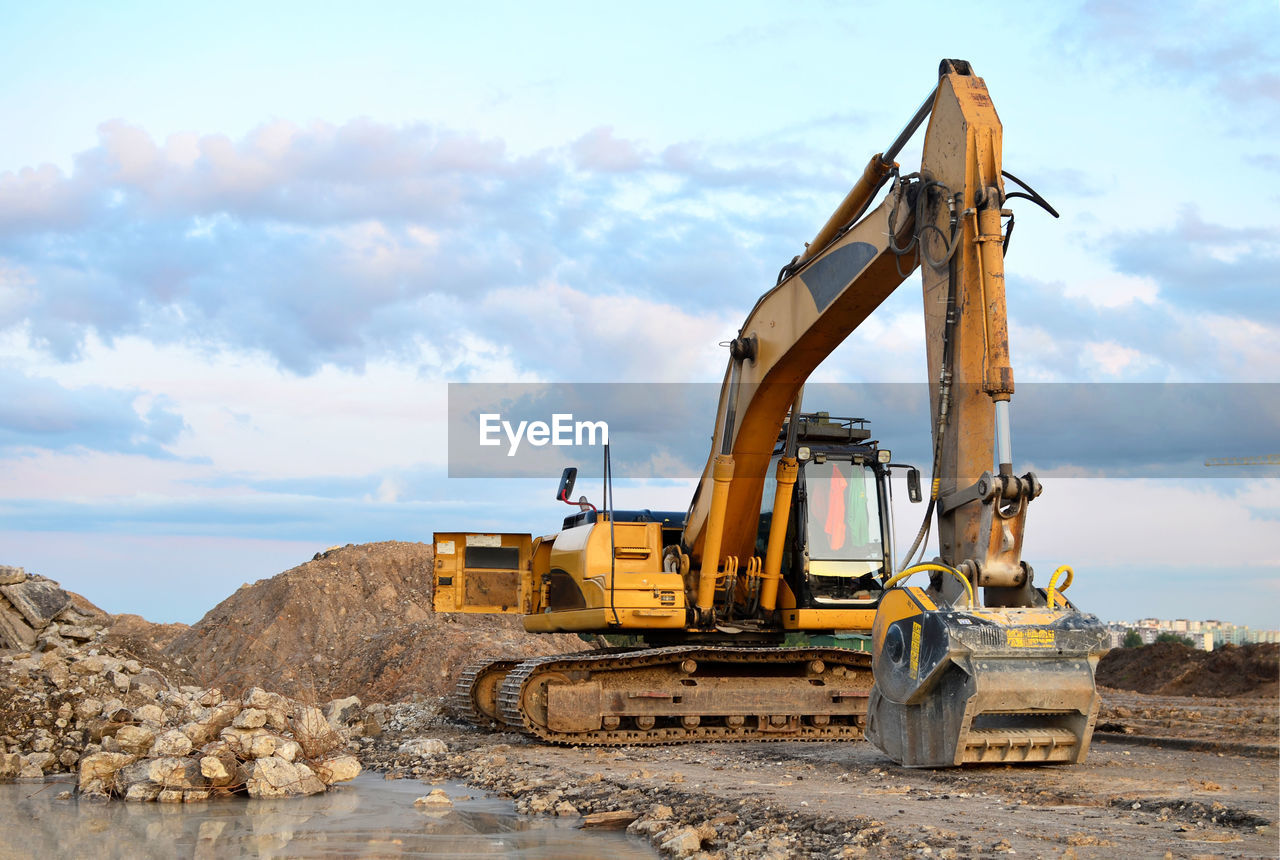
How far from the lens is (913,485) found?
1234 cm

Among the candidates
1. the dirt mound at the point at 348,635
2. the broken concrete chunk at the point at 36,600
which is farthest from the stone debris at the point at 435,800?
the dirt mound at the point at 348,635

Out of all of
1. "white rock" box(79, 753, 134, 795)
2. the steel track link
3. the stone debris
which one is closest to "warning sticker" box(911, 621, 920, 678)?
the stone debris

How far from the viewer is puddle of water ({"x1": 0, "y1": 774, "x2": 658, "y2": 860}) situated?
6984 millimetres

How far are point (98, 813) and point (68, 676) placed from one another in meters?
4.07

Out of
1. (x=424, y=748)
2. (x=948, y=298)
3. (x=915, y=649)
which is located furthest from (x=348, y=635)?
(x=948, y=298)

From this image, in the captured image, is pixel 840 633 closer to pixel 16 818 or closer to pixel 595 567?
pixel 595 567

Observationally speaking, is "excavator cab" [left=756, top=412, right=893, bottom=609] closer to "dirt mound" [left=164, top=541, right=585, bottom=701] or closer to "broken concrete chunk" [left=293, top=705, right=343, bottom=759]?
"broken concrete chunk" [left=293, top=705, right=343, bottom=759]

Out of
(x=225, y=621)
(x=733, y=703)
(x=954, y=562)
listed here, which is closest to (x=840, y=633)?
(x=733, y=703)

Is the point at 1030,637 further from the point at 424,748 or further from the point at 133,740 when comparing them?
the point at 133,740

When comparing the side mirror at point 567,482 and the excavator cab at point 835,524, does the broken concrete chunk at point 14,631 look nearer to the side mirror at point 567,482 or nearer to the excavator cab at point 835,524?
the side mirror at point 567,482

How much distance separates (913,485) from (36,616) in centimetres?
1070

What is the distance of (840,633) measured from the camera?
40.4 feet

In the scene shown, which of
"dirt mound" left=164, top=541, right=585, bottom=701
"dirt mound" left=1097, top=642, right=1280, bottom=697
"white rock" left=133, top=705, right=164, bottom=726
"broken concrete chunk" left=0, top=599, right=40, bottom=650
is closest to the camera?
"white rock" left=133, top=705, right=164, bottom=726

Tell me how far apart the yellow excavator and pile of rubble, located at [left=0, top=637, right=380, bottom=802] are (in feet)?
7.63
